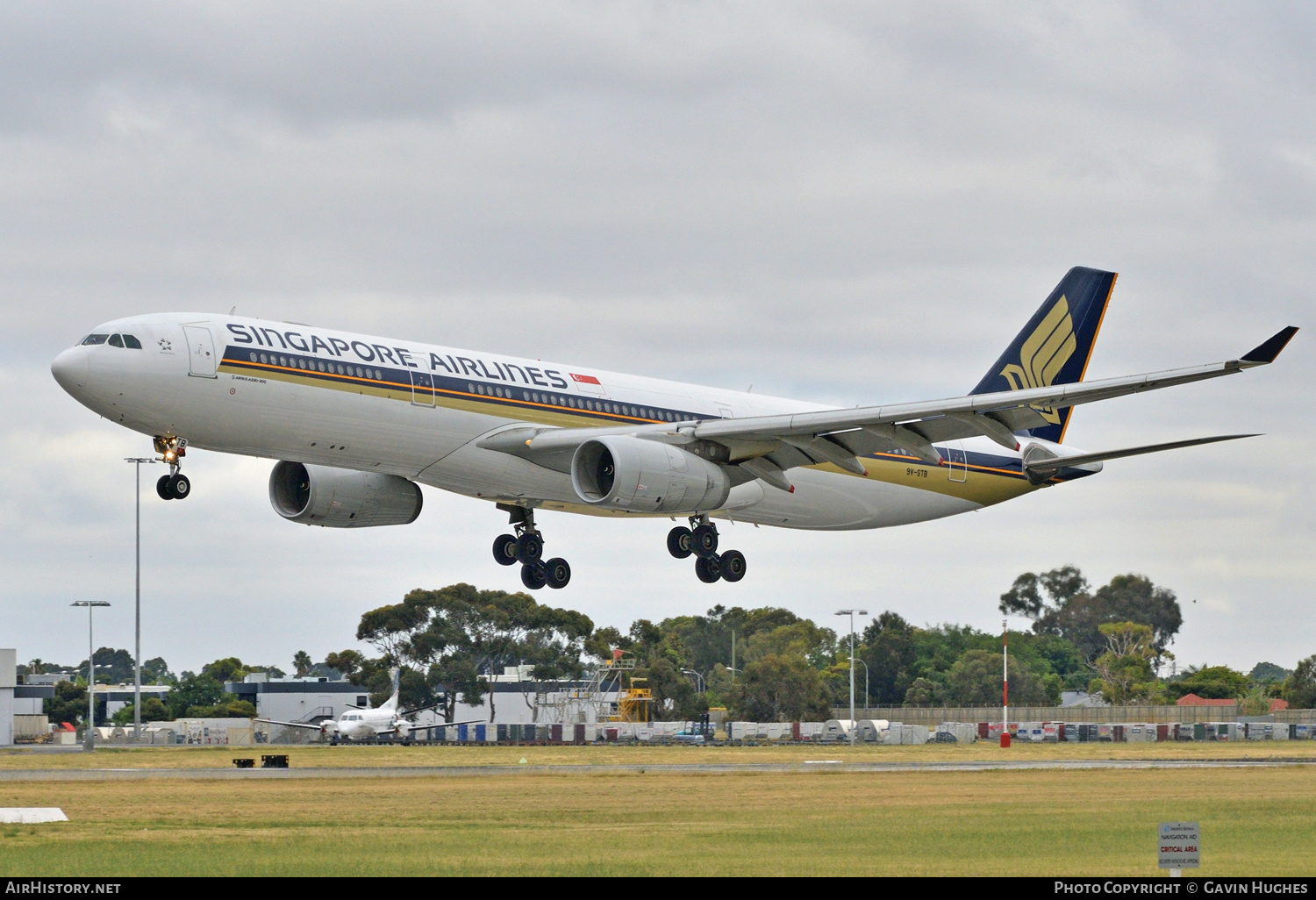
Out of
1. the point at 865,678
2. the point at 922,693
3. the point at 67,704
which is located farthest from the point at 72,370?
the point at 67,704

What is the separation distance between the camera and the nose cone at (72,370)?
121 ft

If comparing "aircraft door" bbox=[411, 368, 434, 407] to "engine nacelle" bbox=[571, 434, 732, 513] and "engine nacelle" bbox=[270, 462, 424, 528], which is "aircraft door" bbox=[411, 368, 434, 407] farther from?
"engine nacelle" bbox=[270, 462, 424, 528]

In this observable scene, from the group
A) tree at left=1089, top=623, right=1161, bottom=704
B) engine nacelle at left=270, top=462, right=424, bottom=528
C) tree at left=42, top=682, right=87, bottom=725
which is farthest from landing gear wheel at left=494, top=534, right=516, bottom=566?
tree at left=42, top=682, right=87, bottom=725

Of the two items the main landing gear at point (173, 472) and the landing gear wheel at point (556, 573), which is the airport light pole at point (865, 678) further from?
the main landing gear at point (173, 472)

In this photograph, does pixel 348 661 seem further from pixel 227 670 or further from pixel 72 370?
pixel 72 370

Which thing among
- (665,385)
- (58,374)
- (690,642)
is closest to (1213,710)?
(690,642)

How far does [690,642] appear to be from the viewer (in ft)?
511

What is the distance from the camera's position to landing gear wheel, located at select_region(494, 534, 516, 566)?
160 feet

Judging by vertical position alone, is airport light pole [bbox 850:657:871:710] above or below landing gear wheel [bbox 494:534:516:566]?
below

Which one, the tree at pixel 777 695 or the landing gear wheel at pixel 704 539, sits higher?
the landing gear wheel at pixel 704 539

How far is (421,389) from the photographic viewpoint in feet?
133

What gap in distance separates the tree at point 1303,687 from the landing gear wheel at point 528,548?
9610 cm

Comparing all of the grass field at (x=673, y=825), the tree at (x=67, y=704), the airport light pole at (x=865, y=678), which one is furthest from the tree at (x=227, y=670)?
the grass field at (x=673, y=825)

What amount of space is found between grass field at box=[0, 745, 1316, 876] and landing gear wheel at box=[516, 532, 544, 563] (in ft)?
21.7
